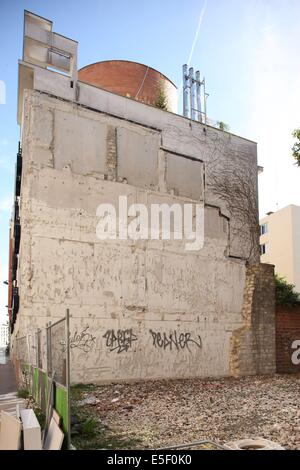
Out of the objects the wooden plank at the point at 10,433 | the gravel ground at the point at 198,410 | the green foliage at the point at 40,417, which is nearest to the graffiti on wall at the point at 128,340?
the gravel ground at the point at 198,410

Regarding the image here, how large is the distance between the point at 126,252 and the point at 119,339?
2.30 m

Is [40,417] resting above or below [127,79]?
below

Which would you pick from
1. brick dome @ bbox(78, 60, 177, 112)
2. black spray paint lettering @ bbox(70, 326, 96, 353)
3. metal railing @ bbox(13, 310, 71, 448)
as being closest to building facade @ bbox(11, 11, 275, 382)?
black spray paint lettering @ bbox(70, 326, 96, 353)

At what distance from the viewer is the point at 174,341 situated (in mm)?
12180

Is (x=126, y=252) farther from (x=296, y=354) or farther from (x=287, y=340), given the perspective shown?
(x=296, y=354)

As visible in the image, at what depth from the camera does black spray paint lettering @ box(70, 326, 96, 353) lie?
10.6 m

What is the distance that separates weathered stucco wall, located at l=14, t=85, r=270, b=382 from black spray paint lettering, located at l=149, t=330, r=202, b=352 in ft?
0.09

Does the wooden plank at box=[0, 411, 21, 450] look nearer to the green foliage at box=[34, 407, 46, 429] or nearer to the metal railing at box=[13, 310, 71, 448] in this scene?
the metal railing at box=[13, 310, 71, 448]

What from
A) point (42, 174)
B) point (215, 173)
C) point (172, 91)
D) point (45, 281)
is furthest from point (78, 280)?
point (172, 91)

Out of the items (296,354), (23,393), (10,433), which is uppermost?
(10,433)

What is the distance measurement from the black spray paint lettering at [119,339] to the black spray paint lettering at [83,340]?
1.33 feet

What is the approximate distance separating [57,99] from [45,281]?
480 centimetres

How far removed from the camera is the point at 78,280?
10.9 meters

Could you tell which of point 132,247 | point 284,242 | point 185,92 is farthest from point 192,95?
point 284,242
